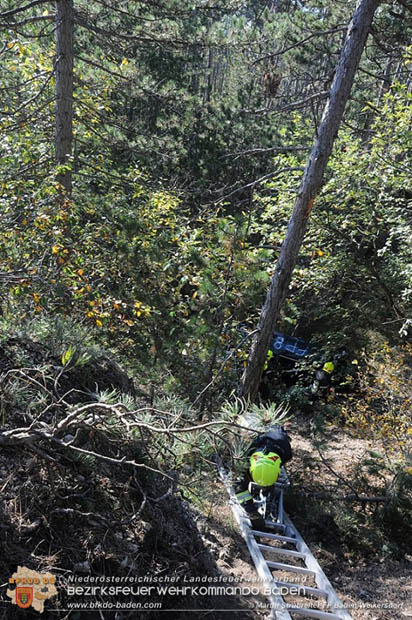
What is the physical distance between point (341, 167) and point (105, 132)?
18.5 ft

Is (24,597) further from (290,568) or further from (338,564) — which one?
(338,564)

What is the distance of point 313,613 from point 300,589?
385 mm

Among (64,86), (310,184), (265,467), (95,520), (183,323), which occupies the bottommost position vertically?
(265,467)

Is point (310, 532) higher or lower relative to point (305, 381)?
lower

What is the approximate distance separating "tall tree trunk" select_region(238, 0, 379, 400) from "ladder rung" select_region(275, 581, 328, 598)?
114 inches

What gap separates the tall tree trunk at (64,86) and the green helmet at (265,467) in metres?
5.68

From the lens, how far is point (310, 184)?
6777mm

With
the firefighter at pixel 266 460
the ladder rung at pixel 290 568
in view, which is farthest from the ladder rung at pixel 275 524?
the ladder rung at pixel 290 568

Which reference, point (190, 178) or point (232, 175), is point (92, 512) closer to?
point (190, 178)

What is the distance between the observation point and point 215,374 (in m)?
7.28

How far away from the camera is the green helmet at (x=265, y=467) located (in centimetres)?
511

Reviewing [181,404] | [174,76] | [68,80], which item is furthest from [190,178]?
[181,404]

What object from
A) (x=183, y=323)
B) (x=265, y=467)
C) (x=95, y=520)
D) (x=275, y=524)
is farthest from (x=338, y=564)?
(x=95, y=520)

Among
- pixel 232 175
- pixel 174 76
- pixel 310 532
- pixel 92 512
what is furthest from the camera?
pixel 232 175
